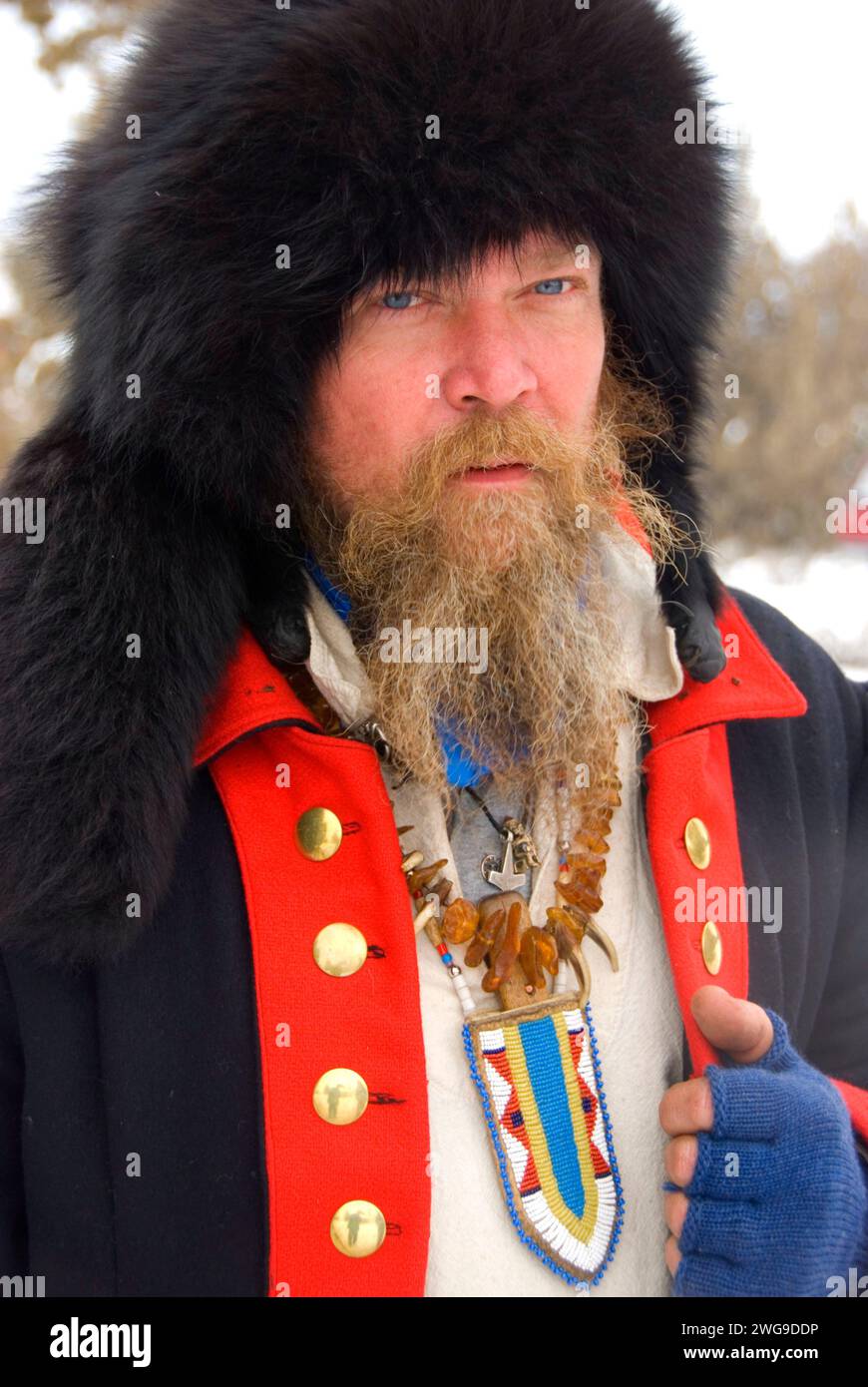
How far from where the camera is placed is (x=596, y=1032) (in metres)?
1.58

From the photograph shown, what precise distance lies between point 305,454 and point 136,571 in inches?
12.8

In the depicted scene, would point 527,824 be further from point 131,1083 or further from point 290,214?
point 290,214

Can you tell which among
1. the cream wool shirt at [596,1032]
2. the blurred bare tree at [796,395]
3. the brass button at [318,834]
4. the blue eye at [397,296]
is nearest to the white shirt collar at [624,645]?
the cream wool shirt at [596,1032]

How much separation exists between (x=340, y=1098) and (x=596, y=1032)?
37cm

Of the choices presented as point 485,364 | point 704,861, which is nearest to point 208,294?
point 485,364

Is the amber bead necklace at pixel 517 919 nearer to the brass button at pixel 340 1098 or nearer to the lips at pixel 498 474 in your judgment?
the brass button at pixel 340 1098

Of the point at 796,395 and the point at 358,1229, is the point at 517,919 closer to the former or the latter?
the point at 358,1229

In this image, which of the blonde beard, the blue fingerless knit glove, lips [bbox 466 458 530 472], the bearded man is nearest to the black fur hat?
the bearded man

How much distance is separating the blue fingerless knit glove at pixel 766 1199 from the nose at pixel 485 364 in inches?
34.3

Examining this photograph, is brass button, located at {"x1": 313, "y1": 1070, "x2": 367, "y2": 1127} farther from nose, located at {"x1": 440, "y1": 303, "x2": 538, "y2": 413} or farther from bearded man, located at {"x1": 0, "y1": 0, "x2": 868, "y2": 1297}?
nose, located at {"x1": 440, "y1": 303, "x2": 538, "y2": 413}

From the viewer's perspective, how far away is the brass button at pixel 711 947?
1.56 metres

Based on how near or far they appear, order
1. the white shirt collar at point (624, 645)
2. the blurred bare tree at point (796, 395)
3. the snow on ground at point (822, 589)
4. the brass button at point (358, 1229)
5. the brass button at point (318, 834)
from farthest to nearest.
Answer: the blurred bare tree at point (796, 395) < the snow on ground at point (822, 589) < the white shirt collar at point (624, 645) < the brass button at point (318, 834) < the brass button at point (358, 1229)

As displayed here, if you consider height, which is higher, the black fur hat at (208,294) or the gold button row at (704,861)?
the black fur hat at (208,294)
